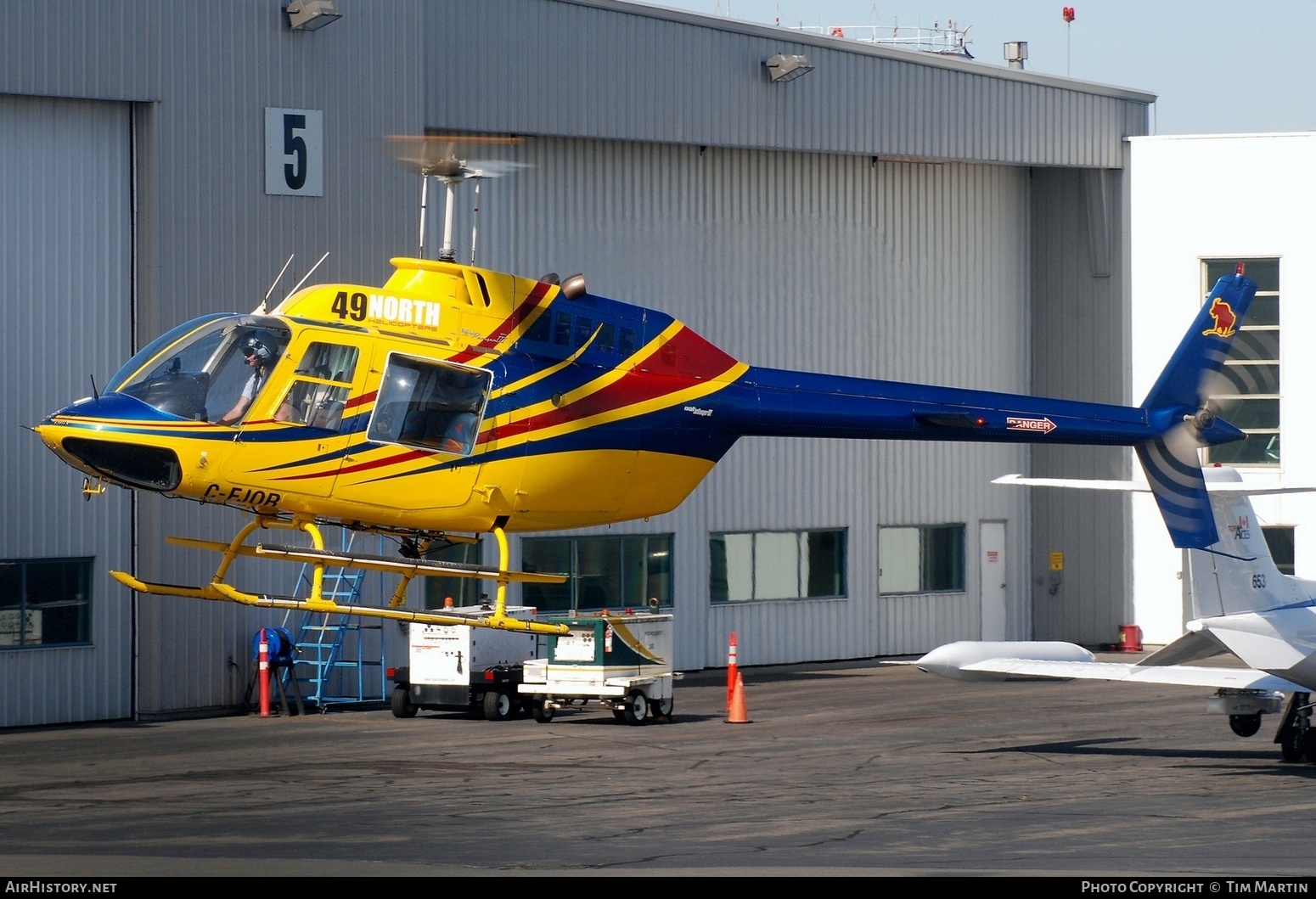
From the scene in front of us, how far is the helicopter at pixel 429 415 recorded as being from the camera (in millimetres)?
13922

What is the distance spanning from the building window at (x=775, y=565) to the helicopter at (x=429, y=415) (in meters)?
15.6

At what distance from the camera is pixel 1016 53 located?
123 feet

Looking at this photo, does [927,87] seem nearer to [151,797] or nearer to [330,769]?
[330,769]

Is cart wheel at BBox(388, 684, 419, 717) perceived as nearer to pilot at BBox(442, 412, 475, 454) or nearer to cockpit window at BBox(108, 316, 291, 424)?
pilot at BBox(442, 412, 475, 454)

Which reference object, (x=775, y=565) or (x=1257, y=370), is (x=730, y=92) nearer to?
(x=775, y=565)

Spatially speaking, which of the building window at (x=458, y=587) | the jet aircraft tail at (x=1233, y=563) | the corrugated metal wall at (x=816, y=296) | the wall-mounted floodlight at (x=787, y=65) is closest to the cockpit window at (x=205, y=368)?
the jet aircraft tail at (x=1233, y=563)

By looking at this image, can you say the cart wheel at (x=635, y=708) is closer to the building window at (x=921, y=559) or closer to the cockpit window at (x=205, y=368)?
the cockpit window at (x=205, y=368)

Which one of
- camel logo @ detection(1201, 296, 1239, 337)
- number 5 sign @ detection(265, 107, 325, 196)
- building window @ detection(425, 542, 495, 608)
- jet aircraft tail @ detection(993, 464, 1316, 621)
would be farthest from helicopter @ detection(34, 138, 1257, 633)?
building window @ detection(425, 542, 495, 608)

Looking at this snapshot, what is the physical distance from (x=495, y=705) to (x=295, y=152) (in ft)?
27.2

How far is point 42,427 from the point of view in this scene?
13.6 metres

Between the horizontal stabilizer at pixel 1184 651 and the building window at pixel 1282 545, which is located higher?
the building window at pixel 1282 545

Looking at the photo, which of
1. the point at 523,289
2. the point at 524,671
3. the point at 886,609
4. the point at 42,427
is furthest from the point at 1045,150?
the point at 42,427

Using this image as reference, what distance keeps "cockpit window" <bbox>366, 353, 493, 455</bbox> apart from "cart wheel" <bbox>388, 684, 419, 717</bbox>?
34.6 feet

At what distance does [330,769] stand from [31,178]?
9.64 metres
